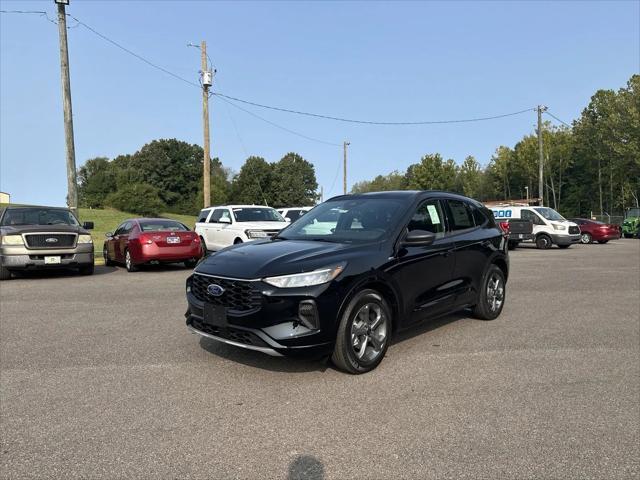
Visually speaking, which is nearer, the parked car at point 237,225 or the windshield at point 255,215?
the parked car at point 237,225

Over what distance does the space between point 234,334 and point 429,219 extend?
8.61ft

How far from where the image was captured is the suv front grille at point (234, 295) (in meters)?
4.22

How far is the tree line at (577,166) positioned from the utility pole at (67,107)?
2151 inches

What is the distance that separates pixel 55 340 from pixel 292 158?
107m

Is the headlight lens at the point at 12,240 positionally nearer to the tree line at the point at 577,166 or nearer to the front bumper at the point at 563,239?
the front bumper at the point at 563,239

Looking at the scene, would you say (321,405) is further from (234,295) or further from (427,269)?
(427,269)

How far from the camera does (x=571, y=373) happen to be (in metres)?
4.61

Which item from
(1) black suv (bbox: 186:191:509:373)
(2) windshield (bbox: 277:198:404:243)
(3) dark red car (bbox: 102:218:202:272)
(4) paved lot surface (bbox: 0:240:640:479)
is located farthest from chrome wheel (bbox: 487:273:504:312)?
(3) dark red car (bbox: 102:218:202:272)

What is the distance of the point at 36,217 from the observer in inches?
478

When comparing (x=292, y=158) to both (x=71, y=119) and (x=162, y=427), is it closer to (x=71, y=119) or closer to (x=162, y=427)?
(x=71, y=119)

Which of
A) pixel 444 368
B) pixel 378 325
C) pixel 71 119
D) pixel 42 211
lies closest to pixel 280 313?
pixel 378 325

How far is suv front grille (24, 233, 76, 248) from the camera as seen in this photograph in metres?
11.0

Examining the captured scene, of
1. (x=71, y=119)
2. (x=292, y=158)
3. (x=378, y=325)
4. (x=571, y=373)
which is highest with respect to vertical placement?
(x=292, y=158)

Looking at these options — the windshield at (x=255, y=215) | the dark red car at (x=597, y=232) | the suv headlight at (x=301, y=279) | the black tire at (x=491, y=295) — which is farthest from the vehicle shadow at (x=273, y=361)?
the dark red car at (x=597, y=232)
